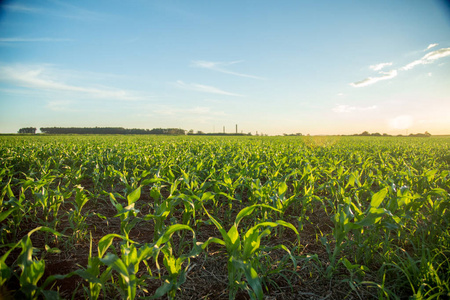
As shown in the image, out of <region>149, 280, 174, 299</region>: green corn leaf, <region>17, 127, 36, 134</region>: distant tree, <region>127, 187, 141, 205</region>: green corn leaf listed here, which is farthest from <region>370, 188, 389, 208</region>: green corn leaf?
<region>17, 127, 36, 134</region>: distant tree

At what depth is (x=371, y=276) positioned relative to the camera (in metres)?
2.23

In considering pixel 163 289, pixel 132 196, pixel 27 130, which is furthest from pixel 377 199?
pixel 27 130

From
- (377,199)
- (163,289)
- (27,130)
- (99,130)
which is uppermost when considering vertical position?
(27,130)

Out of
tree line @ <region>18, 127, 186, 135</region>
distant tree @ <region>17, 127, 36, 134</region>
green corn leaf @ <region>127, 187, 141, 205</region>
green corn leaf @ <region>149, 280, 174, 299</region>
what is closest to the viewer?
green corn leaf @ <region>149, 280, 174, 299</region>

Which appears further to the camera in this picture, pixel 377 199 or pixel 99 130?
pixel 99 130

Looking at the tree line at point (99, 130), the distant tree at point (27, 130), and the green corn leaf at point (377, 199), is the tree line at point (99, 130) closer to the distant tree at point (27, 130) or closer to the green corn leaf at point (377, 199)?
the distant tree at point (27, 130)

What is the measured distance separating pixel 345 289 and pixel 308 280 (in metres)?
0.33

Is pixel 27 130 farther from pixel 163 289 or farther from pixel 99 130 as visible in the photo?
pixel 163 289

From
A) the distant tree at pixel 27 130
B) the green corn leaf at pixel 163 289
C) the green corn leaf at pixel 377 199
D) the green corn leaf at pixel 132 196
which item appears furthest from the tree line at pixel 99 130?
the green corn leaf at pixel 163 289

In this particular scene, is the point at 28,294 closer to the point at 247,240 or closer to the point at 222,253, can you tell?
the point at 247,240

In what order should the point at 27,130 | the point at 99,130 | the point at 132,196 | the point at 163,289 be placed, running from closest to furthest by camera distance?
the point at 163,289 → the point at 132,196 → the point at 99,130 → the point at 27,130

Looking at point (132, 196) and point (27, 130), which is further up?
point (27, 130)

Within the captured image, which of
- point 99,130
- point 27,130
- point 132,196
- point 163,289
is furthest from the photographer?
point 27,130

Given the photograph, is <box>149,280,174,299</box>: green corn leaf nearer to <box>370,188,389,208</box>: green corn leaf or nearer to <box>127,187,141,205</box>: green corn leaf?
<box>127,187,141,205</box>: green corn leaf
